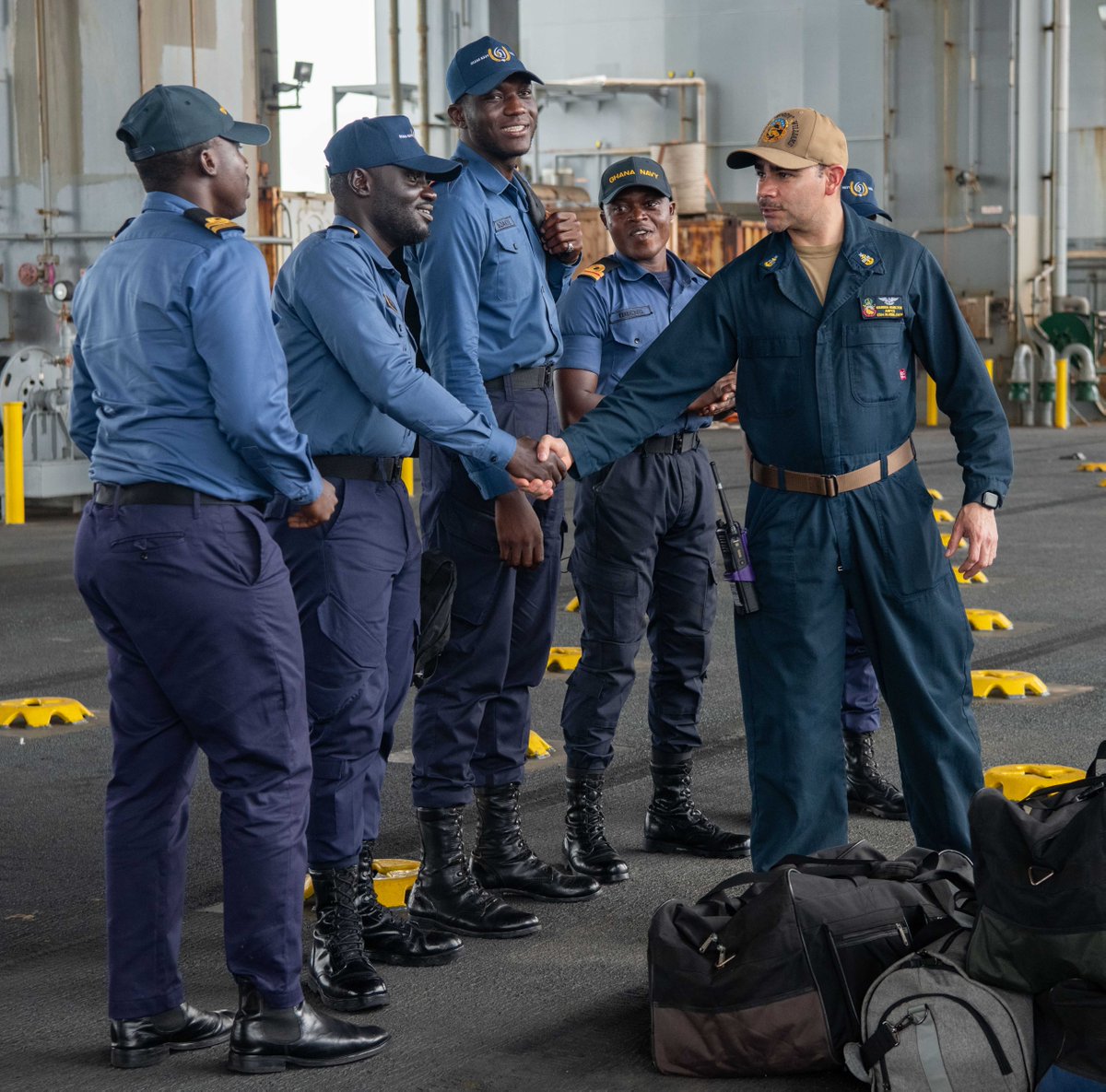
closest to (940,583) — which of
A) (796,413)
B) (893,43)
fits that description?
(796,413)

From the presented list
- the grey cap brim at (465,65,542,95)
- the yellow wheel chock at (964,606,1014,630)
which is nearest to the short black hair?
the grey cap brim at (465,65,542,95)

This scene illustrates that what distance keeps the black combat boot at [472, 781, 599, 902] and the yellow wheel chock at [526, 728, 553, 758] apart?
5.46ft

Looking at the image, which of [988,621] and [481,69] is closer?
[481,69]

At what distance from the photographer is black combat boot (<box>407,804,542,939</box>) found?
4363mm

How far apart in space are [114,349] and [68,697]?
14.8ft

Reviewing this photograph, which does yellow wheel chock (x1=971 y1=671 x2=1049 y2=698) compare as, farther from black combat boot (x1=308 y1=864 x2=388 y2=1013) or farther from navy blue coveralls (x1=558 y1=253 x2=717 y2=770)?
black combat boot (x1=308 y1=864 x2=388 y2=1013)

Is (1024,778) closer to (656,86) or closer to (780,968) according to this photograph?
(780,968)

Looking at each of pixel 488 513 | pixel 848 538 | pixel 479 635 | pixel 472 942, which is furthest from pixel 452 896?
pixel 848 538

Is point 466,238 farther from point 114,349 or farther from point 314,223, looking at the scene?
point 314,223

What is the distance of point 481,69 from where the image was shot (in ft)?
15.3

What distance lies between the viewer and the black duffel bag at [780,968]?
11.1 feet

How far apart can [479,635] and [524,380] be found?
719mm

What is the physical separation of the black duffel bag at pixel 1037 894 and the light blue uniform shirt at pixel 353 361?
1.53m

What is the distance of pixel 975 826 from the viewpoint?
328 centimetres
